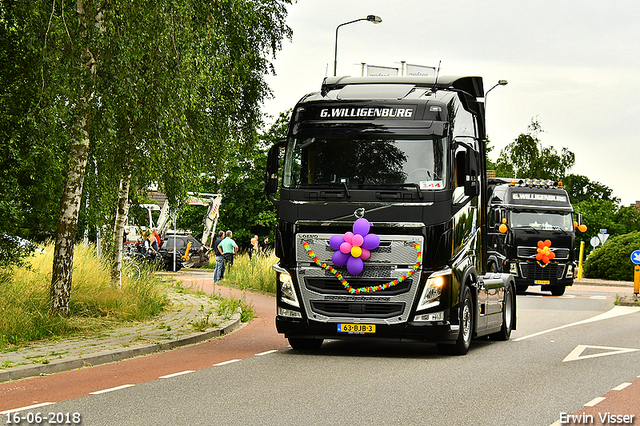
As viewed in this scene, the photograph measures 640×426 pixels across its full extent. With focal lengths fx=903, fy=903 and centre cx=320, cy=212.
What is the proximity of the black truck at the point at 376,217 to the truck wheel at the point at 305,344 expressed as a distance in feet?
0.81

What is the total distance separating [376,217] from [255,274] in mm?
16438

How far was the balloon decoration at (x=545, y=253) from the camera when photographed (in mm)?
29266

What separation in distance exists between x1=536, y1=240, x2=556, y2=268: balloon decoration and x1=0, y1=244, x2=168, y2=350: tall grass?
46.2 feet

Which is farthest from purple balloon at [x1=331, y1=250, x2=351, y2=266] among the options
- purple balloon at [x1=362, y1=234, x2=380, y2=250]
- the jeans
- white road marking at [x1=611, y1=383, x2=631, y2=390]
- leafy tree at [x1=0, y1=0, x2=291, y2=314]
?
the jeans

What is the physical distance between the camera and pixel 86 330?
1419cm

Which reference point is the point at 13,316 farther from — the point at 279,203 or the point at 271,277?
the point at 271,277

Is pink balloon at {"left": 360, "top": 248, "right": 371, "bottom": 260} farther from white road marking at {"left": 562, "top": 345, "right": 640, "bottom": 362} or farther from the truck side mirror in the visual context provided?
white road marking at {"left": 562, "top": 345, "right": 640, "bottom": 362}

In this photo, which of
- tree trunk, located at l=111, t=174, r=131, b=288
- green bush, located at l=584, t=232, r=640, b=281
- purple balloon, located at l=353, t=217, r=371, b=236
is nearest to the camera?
purple balloon, located at l=353, t=217, r=371, b=236

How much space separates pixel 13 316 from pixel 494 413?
7711 mm

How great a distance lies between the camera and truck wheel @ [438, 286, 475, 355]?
12781 millimetres

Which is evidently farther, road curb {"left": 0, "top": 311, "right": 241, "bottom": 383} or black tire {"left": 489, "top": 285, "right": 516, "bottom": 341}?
black tire {"left": 489, "top": 285, "right": 516, "bottom": 341}

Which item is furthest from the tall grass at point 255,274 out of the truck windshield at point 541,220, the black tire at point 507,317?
the black tire at point 507,317

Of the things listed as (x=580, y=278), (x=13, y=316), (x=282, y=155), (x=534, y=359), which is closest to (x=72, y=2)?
(x=282, y=155)

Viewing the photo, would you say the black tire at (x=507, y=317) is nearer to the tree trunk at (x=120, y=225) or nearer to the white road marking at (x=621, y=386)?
the white road marking at (x=621, y=386)
